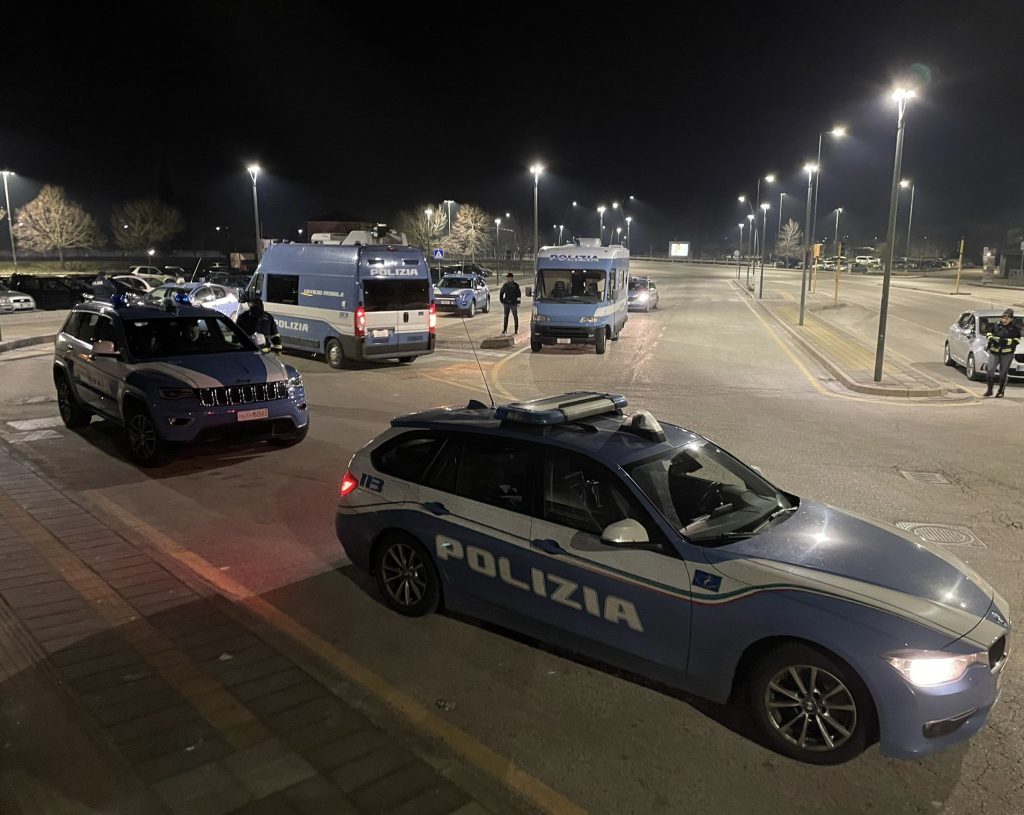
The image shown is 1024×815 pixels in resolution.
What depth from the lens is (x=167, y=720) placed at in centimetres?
388

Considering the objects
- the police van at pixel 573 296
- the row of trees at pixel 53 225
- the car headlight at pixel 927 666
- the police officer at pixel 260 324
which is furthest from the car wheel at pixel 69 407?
the row of trees at pixel 53 225

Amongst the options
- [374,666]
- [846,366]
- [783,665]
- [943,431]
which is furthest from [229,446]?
[846,366]

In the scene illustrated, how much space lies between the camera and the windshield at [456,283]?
3198 centimetres

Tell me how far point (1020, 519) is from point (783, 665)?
5.25 m

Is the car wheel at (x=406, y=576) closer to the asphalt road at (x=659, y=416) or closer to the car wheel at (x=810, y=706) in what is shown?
the asphalt road at (x=659, y=416)

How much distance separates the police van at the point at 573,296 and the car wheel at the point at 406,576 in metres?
14.8

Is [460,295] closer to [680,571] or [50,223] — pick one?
[680,571]

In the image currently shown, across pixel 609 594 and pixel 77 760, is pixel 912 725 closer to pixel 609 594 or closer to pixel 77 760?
pixel 609 594

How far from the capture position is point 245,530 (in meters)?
6.83

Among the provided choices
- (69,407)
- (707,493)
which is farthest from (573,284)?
(707,493)

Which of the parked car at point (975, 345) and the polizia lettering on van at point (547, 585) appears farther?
the parked car at point (975, 345)

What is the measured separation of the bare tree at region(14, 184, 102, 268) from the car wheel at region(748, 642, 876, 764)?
8011cm

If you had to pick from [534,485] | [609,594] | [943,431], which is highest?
[534,485]

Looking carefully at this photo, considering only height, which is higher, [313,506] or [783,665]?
[783,665]
